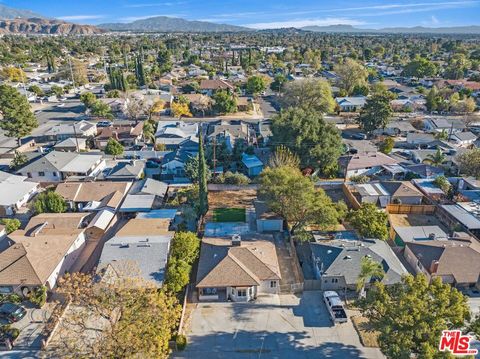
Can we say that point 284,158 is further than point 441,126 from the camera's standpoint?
No

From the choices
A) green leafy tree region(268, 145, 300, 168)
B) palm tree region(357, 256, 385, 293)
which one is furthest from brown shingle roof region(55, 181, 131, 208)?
palm tree region(357, 256, 385, 293)

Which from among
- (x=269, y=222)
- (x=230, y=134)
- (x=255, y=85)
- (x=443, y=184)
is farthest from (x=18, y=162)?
(x=255, y=85)

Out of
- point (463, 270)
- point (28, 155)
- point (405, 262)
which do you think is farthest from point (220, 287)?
point (28, 155)

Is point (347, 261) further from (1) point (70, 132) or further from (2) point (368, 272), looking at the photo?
(1) point (70, 132)

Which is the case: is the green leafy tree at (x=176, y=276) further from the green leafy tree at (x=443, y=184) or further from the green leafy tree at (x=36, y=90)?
the green leafy tree at (x=36, y=90)

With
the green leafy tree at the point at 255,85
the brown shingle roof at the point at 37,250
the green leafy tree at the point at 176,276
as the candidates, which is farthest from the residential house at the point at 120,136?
the green leafy tree at the point at 255,85

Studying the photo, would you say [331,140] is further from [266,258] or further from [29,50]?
[29,50]
